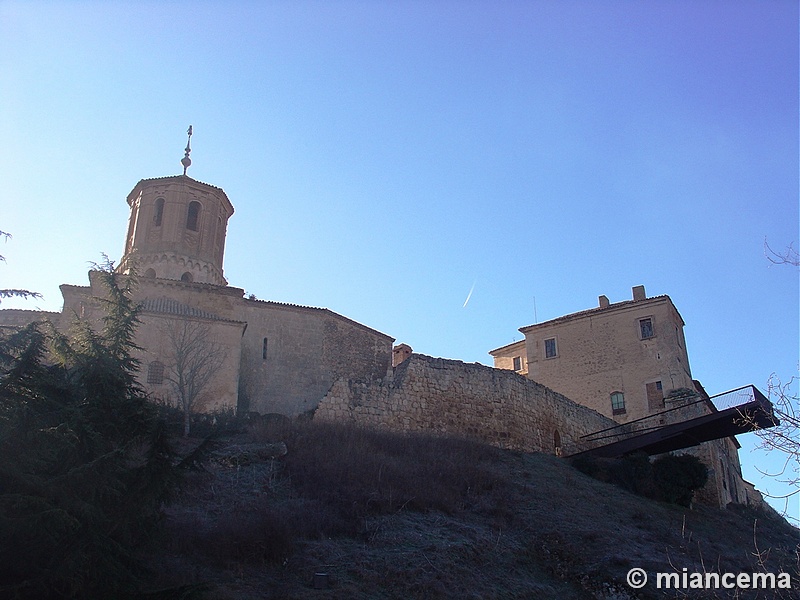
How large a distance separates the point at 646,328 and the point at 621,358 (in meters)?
1.70

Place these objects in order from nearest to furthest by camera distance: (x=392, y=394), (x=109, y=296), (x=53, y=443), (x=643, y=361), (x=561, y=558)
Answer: (x=53, y=443) → (x=109, y=296) → (x=561, y=558) → (x=392, y=394) → (x=643, y=361)

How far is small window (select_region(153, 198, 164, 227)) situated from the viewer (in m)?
29.8

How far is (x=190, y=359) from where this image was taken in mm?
23828

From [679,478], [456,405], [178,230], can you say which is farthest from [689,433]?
[178,230]

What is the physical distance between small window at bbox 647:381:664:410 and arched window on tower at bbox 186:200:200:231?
773 inches

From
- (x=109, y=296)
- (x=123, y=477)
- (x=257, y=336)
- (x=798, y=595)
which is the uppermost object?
(x=257, y=336)

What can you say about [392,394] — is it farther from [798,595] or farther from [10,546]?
[10,546]

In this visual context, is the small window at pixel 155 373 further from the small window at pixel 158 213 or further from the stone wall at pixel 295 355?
the small window at pixel 158 213

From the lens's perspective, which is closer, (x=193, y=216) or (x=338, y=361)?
(x=338, y=361)

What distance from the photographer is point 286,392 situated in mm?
27016

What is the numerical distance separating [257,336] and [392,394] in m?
6.08

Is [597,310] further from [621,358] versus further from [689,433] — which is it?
[689,433]

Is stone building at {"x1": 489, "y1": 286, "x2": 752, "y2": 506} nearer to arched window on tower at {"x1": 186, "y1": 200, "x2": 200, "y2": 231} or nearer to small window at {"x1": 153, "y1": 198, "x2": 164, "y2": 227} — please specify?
arched window on tower at {"x1": 186, "y1": 200, "x2": 200, "y2": 231}

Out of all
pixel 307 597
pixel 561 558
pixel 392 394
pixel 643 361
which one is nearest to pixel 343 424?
pixel 392 394
